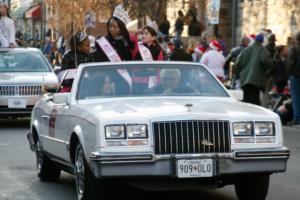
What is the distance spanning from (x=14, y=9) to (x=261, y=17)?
155 ft

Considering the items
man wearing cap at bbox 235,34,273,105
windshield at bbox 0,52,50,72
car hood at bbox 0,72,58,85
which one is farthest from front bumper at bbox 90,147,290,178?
windshield at bbox 0,52,50,72

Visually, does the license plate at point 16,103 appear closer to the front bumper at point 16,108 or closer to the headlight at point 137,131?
the front bumper at point 16,108

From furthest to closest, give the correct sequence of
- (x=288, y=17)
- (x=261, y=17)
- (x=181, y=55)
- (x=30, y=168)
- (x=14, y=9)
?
(x=14, y=9), (x=261, y=17), (x=288, y=17), (x=181, y=55), (x=30, y=168)

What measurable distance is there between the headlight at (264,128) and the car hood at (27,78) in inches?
397

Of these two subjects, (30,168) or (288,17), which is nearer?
(30,168)

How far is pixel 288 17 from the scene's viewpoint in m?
30.1

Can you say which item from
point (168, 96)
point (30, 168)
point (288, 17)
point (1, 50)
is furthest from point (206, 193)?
point (288, 17)

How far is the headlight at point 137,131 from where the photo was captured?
26.4 ft

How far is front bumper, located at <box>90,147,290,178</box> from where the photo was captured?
25.9 feet

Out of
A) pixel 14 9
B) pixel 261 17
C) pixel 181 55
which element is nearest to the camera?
pixel 181 55

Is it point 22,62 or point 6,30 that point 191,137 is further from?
point 6,30

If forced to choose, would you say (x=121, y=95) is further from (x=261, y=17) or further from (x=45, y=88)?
(x=261, y=17)

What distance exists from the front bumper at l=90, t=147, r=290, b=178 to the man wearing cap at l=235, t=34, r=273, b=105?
10317 millimetres

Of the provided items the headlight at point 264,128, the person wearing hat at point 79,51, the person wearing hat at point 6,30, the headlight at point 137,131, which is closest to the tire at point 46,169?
the headlight at point 137,131
